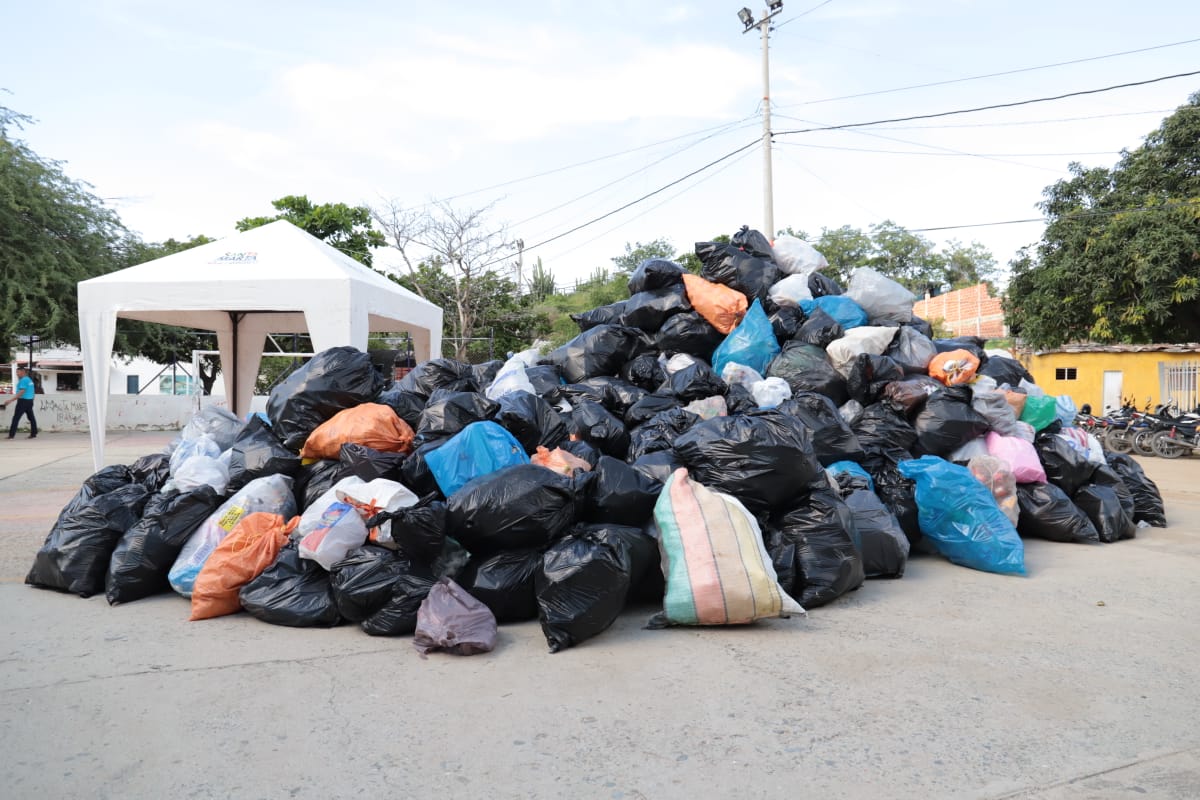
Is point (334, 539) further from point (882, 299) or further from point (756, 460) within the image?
point (882, 299)

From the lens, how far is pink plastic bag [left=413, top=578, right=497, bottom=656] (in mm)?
2918

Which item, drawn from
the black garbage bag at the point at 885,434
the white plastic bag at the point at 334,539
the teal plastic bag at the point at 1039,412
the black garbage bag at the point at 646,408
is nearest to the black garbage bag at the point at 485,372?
the black garbage bag at the point at 646,408

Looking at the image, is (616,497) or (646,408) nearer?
(616,497)

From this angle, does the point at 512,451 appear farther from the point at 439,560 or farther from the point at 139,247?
the point at 139,247

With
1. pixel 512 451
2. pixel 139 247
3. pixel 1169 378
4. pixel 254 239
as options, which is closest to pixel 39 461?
pixel 254 239

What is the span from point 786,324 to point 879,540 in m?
2.02

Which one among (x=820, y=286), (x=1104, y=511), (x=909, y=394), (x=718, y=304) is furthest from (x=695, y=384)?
(x=1104, y=511)

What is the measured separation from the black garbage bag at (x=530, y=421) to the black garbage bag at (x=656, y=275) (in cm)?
183

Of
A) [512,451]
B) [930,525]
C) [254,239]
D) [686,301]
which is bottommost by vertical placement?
[930,525]

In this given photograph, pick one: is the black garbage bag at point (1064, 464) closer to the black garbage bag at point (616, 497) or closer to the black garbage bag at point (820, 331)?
the black garbage bag at point (820, 331)

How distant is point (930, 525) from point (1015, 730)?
2.15 metres

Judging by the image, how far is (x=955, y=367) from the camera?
5.21 metres

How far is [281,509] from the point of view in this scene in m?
3.89

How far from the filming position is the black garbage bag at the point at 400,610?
315 cm
